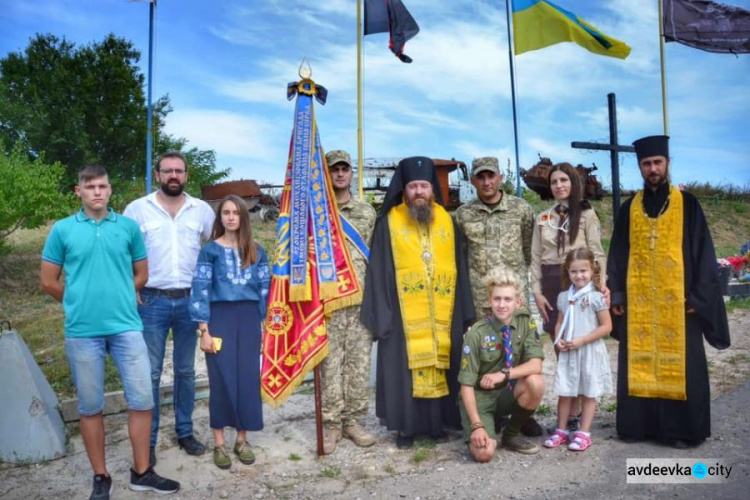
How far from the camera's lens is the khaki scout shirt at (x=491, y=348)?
4.60 metres

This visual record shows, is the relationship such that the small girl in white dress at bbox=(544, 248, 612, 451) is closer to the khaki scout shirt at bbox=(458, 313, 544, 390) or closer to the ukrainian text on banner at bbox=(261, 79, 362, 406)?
the khaki scout shirt at bbox=(458, 313, 544, 390)

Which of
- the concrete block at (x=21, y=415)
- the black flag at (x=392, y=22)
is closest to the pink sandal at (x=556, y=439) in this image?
the concrete block at (x=21, y=415)

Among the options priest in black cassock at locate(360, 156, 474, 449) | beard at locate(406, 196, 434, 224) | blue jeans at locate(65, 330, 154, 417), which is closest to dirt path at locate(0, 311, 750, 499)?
priest in black cassock at locate(360, 156, 474, 449)

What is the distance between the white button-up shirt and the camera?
15.0ft

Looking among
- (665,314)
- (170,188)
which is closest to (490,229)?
(665,314)

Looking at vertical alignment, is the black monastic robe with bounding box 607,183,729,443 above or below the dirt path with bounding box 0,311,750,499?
above

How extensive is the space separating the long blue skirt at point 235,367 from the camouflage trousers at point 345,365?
0.58 meters

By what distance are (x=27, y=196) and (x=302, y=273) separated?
11956 mm

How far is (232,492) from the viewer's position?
4.27 metres

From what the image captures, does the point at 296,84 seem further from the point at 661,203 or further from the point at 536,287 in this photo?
the point at 661,203

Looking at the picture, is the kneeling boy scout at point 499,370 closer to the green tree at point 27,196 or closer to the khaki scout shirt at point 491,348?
the khaki scout shirt at point 491,348

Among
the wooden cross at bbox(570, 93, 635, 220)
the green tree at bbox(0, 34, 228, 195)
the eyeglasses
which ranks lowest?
the eyeglasses

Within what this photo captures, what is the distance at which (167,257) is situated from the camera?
4605 millimetres

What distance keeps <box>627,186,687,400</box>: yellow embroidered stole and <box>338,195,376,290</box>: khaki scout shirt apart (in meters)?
2.09
